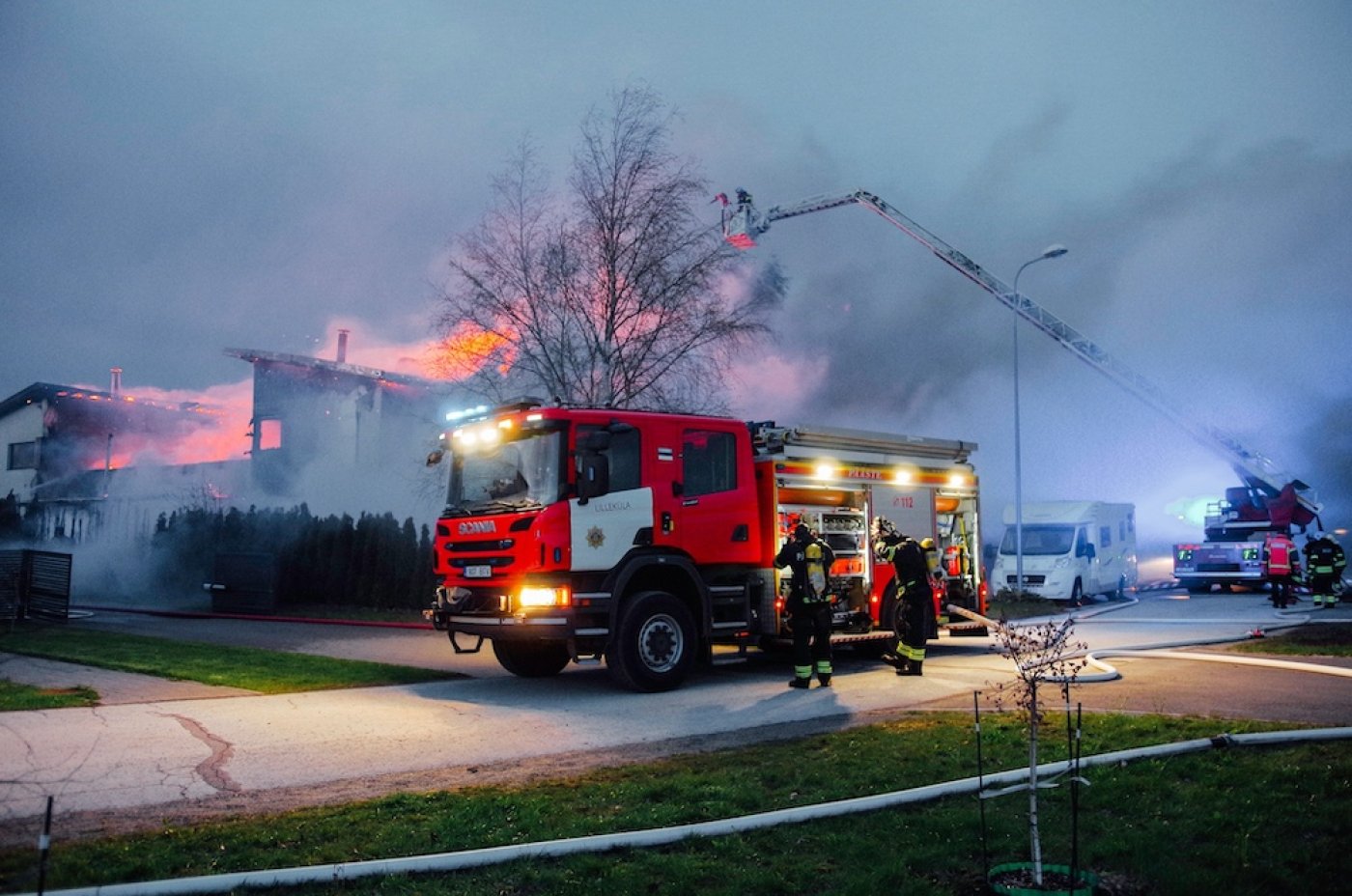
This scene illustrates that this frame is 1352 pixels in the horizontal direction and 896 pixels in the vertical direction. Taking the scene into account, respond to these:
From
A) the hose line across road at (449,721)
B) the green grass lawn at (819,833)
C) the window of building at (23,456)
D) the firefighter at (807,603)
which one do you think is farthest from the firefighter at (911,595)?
the window of building at (23,456)

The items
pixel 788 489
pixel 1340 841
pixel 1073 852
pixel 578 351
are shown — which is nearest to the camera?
pixel 1073 852

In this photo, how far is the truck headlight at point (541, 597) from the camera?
31.5ft

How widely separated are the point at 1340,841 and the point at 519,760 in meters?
4.73

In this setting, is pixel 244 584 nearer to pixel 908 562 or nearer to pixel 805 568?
pixel 805 568

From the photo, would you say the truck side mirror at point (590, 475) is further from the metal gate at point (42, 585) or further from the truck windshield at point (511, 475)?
the metal gate at point (42, 585)

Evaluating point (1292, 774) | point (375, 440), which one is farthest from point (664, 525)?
point (375, 440)

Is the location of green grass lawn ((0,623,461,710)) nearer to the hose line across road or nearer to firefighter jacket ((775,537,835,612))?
the hose line across road

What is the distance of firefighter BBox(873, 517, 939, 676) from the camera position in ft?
37.6

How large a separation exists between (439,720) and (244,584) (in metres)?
16.6

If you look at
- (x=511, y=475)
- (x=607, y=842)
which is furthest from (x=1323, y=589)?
(x=607, y=842)

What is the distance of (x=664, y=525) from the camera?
10.4 m

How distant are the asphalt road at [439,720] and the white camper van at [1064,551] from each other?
11469 mm

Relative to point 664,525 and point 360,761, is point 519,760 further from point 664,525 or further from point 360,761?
point 664,525

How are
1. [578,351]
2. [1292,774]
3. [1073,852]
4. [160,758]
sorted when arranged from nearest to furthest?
1. [1073,852]
2. [1292,774]
3. [160,758]
4. [578,351]
